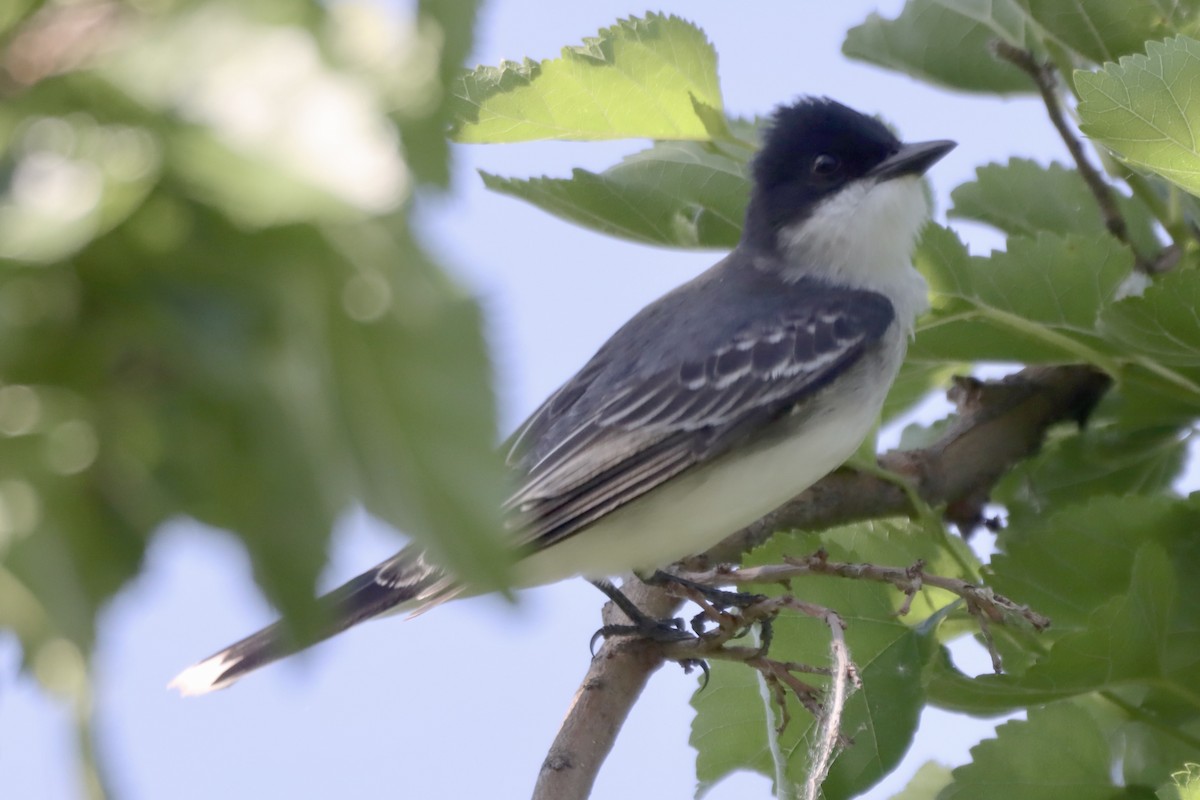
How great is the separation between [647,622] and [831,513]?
1.59 feet

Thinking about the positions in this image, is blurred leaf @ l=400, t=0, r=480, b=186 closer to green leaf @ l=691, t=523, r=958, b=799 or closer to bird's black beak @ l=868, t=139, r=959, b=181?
green leaf @ l=691, t=523, r=958, b=799

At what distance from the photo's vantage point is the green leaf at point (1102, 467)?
2799 millimetres

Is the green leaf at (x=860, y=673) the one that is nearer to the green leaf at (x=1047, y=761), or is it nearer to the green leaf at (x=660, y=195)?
the green leaf at (x=1047, y=761)

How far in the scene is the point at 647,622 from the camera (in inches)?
115

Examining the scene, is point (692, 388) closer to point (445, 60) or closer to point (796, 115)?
point (796, 115)

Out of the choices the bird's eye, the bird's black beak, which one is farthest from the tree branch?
the bird's eye

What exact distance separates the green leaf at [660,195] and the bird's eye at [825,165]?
536 mm

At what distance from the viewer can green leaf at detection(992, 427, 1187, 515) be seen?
280 centimetres

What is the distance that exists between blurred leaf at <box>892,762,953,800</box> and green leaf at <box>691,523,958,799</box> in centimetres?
28

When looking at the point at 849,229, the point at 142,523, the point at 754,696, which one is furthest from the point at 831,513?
the point at 142,523

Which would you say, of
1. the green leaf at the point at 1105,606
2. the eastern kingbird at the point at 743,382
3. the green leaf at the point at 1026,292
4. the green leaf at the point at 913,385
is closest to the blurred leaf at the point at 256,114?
the green leaf at the point at 1105,606

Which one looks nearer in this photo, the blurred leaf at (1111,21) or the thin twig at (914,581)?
the thin twig at (914,581)

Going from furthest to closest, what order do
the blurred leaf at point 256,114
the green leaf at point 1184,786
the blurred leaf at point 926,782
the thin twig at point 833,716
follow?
the blurred leaf at point 926,782 → the green leaf at point 1184,786 → the thin twig at point 833,716 → the blurred leaf at point 256,114

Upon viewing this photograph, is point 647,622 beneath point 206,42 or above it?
above
